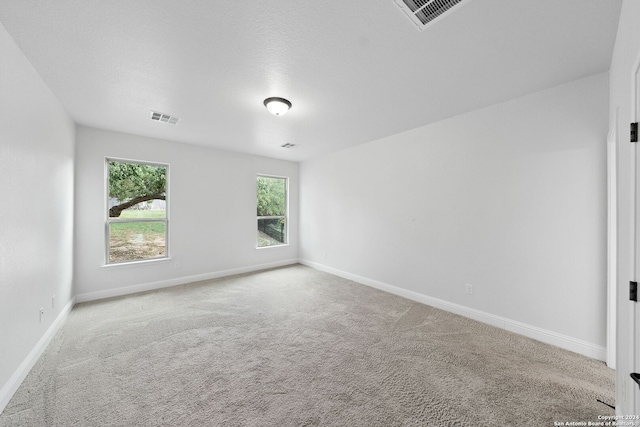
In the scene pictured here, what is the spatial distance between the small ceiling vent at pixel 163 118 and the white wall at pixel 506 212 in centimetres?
309

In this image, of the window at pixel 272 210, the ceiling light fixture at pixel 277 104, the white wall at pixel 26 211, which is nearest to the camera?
the white wall at pixel 26 211

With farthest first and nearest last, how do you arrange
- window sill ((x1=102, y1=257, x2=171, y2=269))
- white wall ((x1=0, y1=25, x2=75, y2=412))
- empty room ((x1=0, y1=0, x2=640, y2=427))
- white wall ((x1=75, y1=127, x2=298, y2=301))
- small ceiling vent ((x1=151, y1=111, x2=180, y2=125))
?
window sill ((x1=102, y1=257, x2=171, y2=269)), white wall ((x1=75, y1=127, x2=298, y2=301)), small ceiling vent ((x1=151, y1=111, x2=180, y2=125)), white wall ((x1=0, y1=25, x2=75, y2=412)), empty room ((x1=0, y1=0, x2=640, y2=427))

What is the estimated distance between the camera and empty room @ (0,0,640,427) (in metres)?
1.63

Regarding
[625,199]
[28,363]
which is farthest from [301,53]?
[28,363]

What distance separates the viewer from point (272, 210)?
591cm

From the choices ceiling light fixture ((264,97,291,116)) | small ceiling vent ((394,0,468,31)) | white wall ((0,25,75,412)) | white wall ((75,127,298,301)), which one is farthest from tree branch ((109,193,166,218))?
small ceiling vent ((394,0,468,31))

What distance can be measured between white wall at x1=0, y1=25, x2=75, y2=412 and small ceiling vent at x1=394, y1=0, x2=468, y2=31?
2.71 metres

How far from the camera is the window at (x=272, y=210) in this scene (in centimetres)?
568

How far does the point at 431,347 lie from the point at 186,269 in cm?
421

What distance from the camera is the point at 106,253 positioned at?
3.94m

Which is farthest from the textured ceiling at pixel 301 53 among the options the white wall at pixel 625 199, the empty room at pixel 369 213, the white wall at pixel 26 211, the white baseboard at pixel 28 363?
the white baseboard at pixel 28 363

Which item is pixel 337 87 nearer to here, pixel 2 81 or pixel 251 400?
pixel 2 81

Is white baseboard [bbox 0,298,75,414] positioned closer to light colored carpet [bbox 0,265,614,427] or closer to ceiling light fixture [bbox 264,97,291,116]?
light colored carpet [bbox 0,265,614,427]

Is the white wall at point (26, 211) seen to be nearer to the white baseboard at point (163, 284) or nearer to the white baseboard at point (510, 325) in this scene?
the white baseboard at point (163, 284)
